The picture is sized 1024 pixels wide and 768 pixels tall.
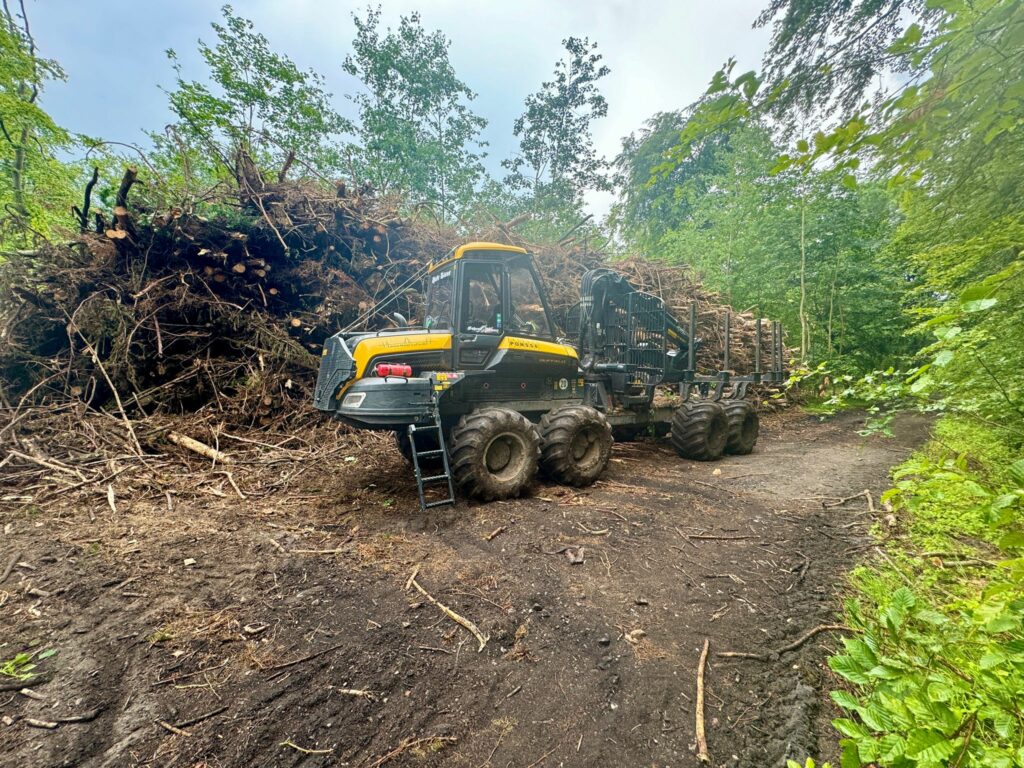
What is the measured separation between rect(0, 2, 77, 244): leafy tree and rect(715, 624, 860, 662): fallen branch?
41.3 ft

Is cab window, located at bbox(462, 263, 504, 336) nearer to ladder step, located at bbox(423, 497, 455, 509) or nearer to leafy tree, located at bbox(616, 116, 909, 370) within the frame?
ladder step, located at bbox(423, 497, 455, 509)

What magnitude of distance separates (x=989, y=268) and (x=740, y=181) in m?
12.7

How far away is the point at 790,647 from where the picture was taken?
6.86 ft

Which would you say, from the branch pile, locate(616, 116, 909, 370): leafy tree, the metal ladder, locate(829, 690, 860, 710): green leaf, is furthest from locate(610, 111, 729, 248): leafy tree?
locate(829, 690, 860, 710): green leaf

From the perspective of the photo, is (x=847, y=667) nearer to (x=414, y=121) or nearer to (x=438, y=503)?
(x=438, y=503)

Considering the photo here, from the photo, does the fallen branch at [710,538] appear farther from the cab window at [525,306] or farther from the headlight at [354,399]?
the headlight at [354,399]

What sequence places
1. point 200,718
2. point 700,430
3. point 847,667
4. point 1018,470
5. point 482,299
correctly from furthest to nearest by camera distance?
point 700,430 → point 482,299 → point 200,718 → point 847,667 → point 1018,470

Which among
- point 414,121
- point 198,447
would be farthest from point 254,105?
point 198,447

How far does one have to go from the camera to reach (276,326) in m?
6.67

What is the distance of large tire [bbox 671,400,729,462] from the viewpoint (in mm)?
6016

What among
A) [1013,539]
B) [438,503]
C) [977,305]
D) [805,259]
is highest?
[805,259]

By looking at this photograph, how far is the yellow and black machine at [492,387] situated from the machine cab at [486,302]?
0.01m

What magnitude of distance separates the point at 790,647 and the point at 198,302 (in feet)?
25.6

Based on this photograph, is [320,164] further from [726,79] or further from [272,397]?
[726,79]
